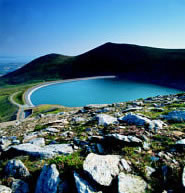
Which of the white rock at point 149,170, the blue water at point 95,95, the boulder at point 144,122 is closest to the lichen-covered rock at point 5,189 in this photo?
the white rock at point 149,170

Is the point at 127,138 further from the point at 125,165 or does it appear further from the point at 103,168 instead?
the point at 103,168

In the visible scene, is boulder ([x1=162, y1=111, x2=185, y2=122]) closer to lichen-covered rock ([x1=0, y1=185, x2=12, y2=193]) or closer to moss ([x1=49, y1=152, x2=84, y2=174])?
moss ([x1=49, y1=152, x2=84, y2=174])

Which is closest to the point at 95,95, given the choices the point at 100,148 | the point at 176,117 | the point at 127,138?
the point at 176,117

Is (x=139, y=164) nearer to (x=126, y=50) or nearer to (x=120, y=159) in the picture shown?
(x=120, y=159)

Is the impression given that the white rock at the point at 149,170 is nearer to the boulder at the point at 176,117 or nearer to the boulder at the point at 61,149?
the boulder at the point at 61,149

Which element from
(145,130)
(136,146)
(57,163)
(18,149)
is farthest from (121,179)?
(18,149)

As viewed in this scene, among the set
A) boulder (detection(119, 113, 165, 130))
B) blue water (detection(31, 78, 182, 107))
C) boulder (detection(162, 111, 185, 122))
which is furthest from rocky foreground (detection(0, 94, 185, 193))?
blue water (detection(31, 78, 182, 107))
